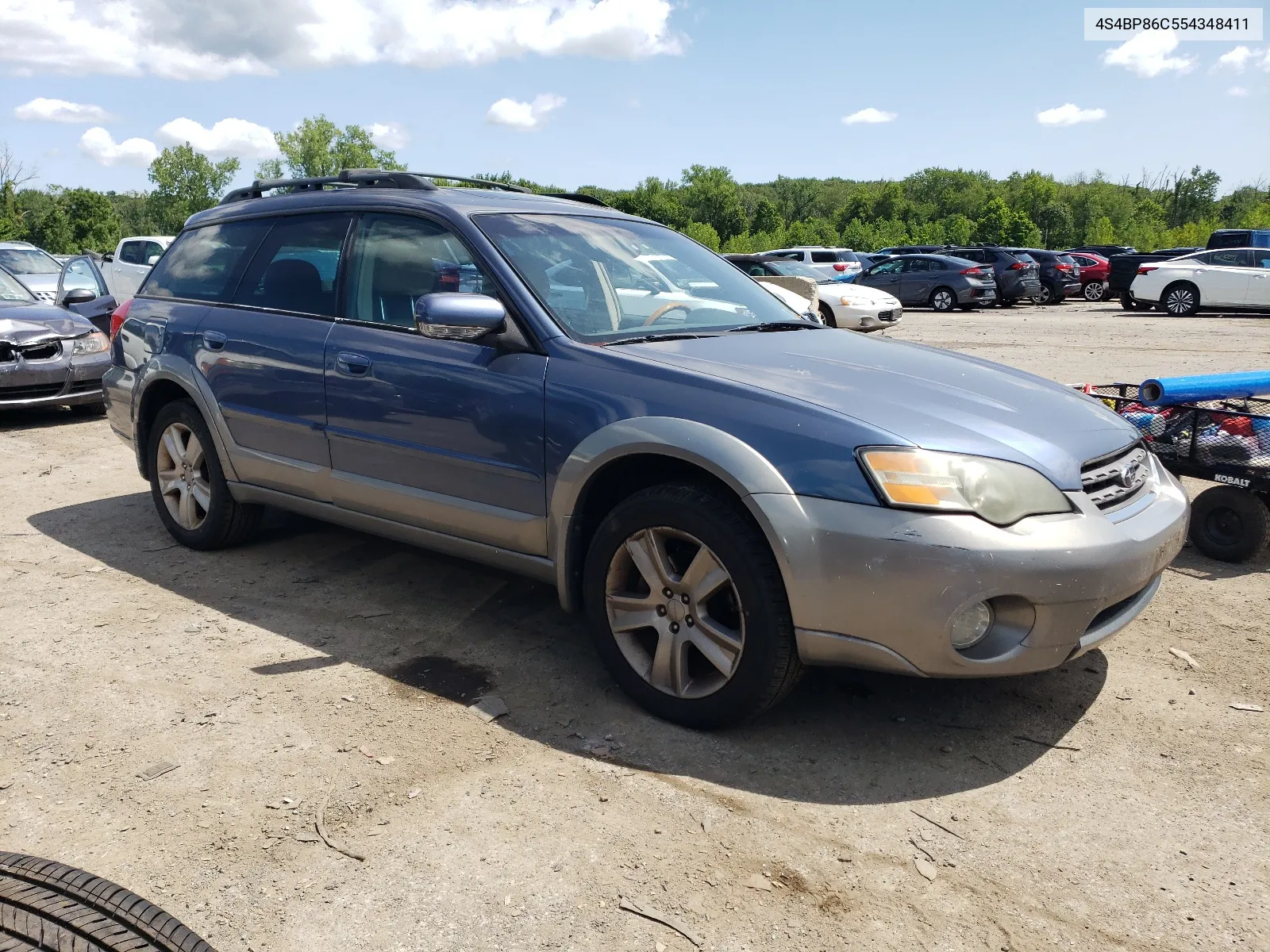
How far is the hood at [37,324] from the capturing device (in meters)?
8.91

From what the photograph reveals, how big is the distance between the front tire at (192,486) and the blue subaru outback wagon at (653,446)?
0.02 metres

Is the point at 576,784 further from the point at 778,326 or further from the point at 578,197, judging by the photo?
the point at 578,197

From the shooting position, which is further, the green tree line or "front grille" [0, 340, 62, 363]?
the green tree line

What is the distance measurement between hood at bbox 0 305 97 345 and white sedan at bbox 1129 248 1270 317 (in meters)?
21.8

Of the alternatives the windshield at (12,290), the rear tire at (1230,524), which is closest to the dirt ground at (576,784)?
the rear tire at (1230,524)

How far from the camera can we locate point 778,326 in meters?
4.12

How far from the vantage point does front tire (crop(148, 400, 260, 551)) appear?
4.98m

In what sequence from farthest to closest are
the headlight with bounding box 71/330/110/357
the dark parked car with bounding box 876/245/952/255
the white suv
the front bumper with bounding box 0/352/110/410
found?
the dark parked car with bounding box 876/245/952/255 → the white suv → the headlight with bounding box 71/330/110/357 → the front bumper with bounding box 0/352/110/410

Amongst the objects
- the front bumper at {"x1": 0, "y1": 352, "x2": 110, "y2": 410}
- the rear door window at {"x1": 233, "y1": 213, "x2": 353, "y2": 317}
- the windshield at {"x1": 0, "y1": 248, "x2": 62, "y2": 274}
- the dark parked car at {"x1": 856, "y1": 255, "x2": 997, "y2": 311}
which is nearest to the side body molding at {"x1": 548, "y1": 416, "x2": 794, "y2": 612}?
the rear door window at {"x1": 233, "y1": 213, "x2": 353, "y2": 317}

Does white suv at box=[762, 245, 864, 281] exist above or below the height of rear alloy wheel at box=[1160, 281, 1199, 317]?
above

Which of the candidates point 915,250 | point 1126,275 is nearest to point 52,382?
point 1126,275

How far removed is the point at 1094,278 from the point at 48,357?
28089 mm

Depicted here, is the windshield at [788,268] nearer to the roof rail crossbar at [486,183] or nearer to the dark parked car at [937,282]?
the dark parked car at [937,282]

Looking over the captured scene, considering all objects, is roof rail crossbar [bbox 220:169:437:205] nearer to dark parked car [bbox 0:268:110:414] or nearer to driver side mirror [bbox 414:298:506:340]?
driver side mirror [bbox 414:298:506:340]
